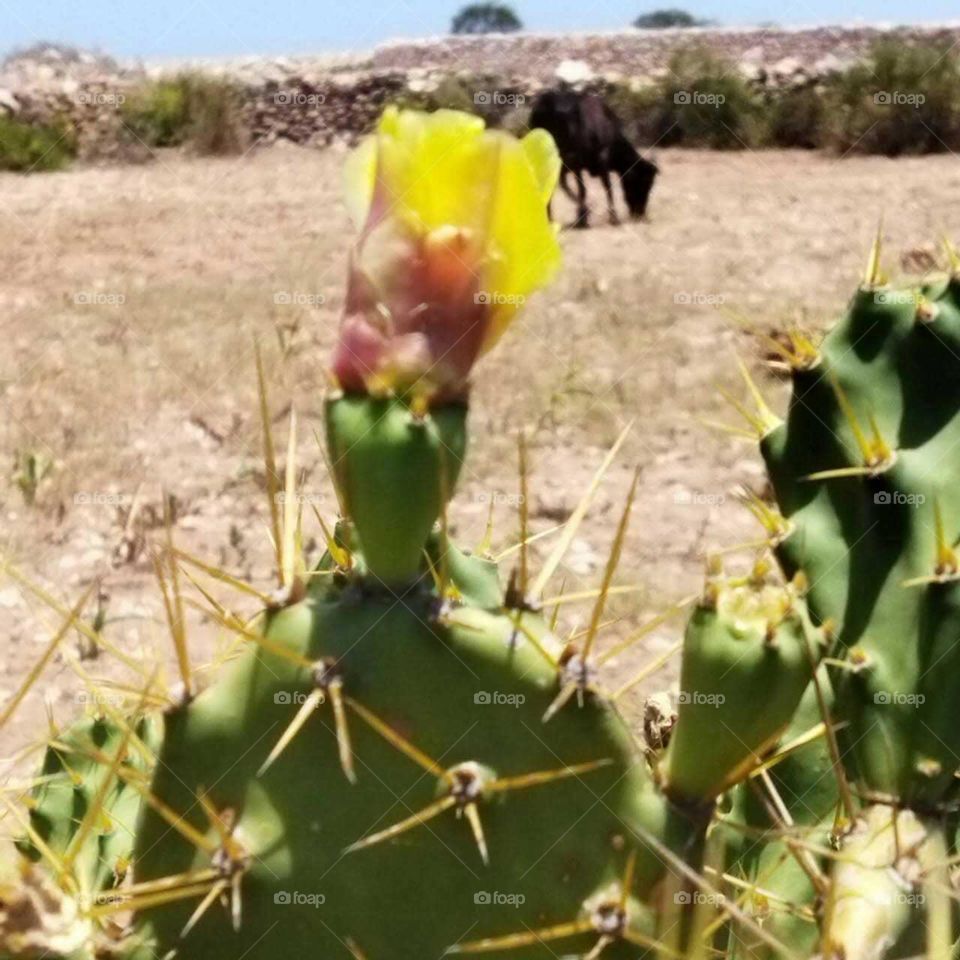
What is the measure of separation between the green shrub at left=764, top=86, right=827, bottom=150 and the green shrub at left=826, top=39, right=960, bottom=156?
17cm

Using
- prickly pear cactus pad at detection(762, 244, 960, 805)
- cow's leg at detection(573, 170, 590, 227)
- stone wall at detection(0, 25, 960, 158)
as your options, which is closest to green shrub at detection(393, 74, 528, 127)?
stone wall at detection(0, 25, 960, 158)

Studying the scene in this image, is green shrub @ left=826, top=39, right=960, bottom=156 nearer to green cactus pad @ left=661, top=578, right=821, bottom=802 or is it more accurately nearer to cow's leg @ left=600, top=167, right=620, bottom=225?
cow's leg @ left=600, top=167, right=620, bottom=225

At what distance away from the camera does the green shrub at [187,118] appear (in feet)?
52.5

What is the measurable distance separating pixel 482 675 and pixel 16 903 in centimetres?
35

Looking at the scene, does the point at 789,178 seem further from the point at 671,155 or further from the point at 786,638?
the point at 786,638

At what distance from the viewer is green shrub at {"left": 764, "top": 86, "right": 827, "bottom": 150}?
16.8 m

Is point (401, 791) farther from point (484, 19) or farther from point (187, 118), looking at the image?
point (484, 19)

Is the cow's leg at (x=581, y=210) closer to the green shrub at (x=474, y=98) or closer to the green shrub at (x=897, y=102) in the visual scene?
the green shrub at (x=474, y=98)

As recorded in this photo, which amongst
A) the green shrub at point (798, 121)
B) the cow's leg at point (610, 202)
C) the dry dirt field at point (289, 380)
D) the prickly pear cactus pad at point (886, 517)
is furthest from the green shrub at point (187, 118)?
the prickly pear cactus pad at point (886, 517)

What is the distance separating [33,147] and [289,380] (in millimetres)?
10454

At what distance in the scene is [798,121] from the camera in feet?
55.8

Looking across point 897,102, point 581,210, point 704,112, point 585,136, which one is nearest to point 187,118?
point 585,136

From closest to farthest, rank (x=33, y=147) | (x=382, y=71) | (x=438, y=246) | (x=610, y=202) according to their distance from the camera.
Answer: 1. (x=438, y=246)
2. (x=610, y=202)
3. (x=33, y=147)
4. (x=382, y=71)

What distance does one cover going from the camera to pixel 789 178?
44.7ft
